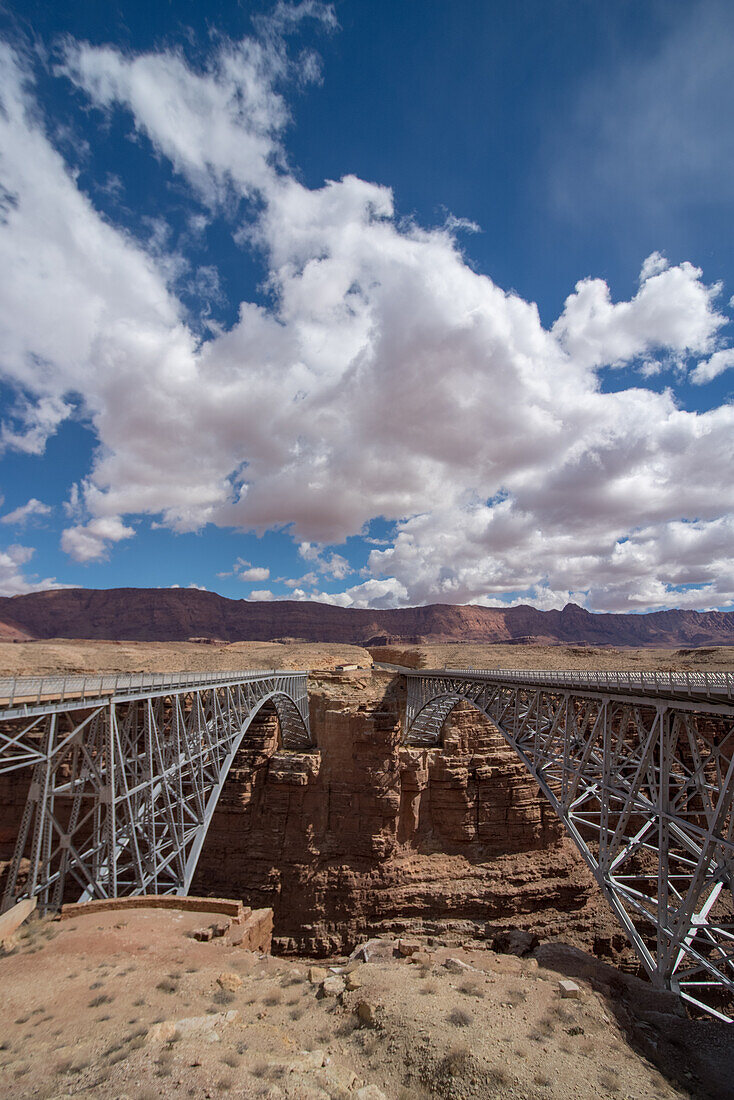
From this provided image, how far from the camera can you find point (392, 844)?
3086cm

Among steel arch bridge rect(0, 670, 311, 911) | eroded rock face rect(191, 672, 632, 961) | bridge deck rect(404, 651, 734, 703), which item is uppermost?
bridge deck rect(404, 651, 734, 703)

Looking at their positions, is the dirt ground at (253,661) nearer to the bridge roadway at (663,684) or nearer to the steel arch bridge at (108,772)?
the steel arch bridge at (108,772)

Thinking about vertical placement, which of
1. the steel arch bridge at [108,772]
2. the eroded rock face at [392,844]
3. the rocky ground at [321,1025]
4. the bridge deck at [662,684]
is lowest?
the eroded rock face at [392,844]

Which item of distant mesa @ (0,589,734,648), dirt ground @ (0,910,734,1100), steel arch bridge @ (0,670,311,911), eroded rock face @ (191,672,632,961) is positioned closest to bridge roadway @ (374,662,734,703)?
dirt ground @ (0,910,734,1100)

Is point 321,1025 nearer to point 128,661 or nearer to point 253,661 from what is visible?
point 253,661

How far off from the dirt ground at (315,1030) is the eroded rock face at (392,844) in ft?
68.2

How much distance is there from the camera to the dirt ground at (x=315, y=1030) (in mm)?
6762

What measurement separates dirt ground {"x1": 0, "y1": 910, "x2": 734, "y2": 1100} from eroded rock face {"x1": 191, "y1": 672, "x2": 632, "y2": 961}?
20797mm

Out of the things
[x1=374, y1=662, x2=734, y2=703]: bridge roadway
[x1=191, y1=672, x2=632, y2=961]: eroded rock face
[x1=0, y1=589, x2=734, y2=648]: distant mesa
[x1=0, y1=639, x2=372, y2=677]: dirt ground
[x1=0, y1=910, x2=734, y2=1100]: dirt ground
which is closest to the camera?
[x1=0, y1=910, x2=734, y2=1100]: dirt ground

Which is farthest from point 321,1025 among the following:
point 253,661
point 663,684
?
point 253,661

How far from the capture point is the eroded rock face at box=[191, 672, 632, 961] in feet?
95.0

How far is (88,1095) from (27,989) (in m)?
4.68

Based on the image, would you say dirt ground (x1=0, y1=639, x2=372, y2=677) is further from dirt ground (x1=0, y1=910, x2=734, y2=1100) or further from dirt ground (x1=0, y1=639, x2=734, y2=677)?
dirt ground (x1=0, y1=910, x2=734, y2=1100)

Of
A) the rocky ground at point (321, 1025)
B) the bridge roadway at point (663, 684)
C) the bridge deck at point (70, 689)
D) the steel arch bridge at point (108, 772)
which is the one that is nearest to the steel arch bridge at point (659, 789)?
the bridge roadway at point (663, 684)
